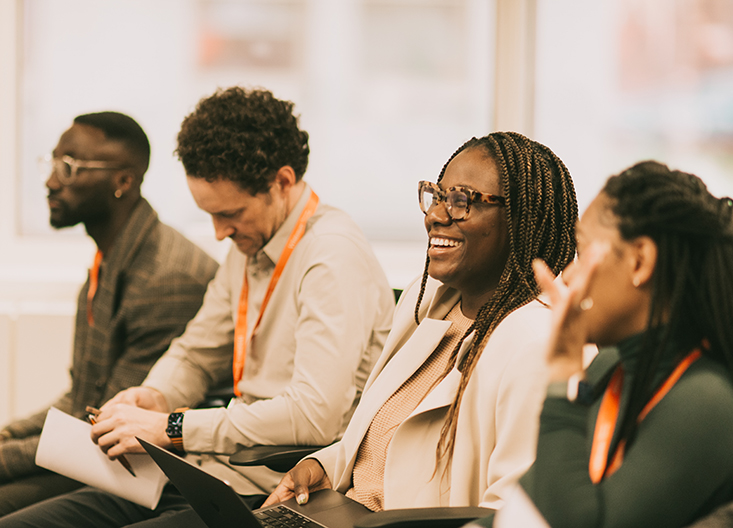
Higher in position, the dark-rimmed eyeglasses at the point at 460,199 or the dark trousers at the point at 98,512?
the dark-rimmed eyeglasses at the point at 460,199

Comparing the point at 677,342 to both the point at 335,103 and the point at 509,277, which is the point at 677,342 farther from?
the point at 335,103

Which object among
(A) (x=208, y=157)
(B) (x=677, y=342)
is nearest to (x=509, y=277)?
(B) (x=677, y=342)

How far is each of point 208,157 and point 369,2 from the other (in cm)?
186

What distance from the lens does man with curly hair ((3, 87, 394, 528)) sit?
1758mm

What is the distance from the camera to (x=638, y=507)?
814 millimetres

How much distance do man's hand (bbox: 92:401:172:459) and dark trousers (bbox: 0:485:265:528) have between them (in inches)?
6.8

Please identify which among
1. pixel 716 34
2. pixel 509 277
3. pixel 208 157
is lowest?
pixel 509 277

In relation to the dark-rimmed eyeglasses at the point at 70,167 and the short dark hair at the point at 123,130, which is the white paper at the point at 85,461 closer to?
the dark-rimmed eyeglasses at the point at 70,167

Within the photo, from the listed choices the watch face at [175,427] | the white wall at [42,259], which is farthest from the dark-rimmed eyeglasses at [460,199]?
the white wall at [42,259]

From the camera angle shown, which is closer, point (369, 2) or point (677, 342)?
point (677, 342)

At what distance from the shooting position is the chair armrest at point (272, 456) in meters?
1.64

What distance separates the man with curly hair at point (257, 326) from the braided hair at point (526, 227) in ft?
1.54

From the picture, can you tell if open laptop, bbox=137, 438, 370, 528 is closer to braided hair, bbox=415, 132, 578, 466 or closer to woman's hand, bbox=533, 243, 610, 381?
braided hair, bbox=415, 132, 578, 466

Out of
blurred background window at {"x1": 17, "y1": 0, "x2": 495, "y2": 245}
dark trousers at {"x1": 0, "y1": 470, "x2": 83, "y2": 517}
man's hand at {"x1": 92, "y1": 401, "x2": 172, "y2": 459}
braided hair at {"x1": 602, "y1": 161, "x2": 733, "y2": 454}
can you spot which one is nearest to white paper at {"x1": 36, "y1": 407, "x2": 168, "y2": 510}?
man's hand at {"x1": 92, "y1": 401, "x2": 172, "y2": 459}
